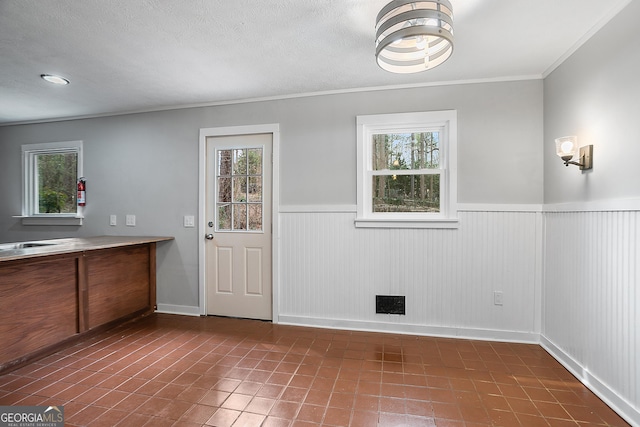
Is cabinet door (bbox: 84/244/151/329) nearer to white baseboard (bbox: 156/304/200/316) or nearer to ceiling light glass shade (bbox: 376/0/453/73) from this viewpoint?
white baseboard (bbox: 156/304/200/316)

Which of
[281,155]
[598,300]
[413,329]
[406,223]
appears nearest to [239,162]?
[281,155]

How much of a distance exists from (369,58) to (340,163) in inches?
38.9

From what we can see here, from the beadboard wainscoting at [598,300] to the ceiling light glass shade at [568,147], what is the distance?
1.36ft

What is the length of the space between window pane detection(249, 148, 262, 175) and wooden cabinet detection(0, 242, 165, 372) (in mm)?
1492

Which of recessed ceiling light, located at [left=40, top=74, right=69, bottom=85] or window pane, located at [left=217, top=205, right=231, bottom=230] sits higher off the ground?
recessed ceiling light, located at [left=40, top=74, right=69, bottom=85]

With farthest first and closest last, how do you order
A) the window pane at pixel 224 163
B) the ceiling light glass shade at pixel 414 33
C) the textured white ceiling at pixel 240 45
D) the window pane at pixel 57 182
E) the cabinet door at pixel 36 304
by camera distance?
the window pane at pixel 57 182 → the window pane at pixel 224 163 → the cabinet door at pixel 36 304 → the textured white ceiling at pixel 240 45 → the ceiling light glass shade at pixel 414 33

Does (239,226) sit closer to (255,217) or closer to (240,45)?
(255,217)

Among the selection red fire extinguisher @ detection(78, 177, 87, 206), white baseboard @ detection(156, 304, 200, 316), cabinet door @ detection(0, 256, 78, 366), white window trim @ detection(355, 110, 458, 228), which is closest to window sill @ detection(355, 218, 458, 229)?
white window trim @ detection(355, 110, 458, 228)

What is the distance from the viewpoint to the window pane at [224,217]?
3420 millimetres

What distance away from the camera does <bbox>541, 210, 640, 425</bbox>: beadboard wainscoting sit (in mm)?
1720

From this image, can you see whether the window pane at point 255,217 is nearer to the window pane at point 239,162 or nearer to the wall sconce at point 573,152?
the window pane at point 239,162

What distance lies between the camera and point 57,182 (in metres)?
3.98

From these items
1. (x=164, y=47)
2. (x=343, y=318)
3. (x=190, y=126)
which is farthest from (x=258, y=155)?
(x=343, y=318)

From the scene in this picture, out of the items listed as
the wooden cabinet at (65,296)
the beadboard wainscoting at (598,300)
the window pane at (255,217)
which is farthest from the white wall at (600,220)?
the wooden cabinet at (65,296)
